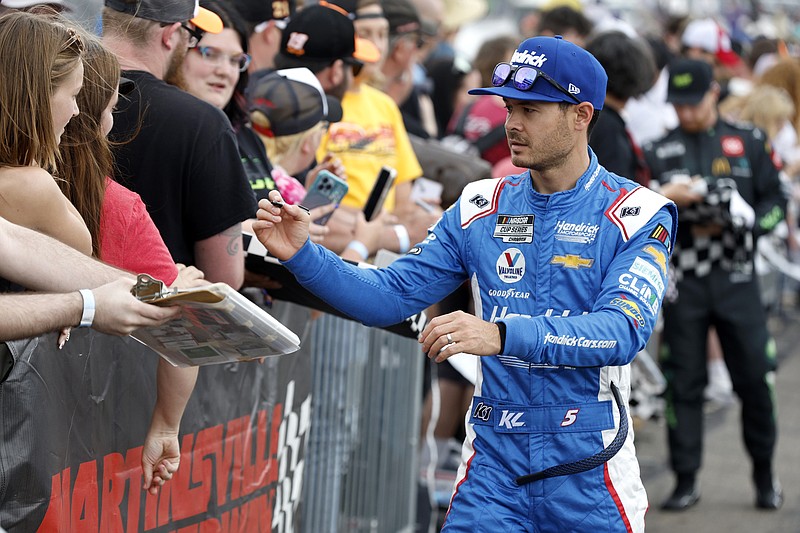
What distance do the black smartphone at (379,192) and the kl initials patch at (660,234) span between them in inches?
69.0

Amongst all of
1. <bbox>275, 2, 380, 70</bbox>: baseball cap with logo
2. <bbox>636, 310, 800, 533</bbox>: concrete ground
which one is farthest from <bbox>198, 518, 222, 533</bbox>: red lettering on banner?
<bbox>636, 310, 800, 533</bbox>: concrete ground

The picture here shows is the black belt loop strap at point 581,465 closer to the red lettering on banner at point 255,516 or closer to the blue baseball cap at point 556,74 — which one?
the blue baseball cap at point 556,74

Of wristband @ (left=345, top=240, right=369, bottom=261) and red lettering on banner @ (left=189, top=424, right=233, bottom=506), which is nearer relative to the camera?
red lettering on banner @ (left=189, top=424, right=233, bottom=506)

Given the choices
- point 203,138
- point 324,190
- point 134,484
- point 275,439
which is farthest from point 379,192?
point 134,484

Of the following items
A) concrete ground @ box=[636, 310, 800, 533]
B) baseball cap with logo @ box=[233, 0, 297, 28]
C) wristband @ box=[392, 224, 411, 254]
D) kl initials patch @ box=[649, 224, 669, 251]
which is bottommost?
concrete ground @ box=[636, 310, 800, 533]

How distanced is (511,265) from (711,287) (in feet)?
12.8

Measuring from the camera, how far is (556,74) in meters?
3.79

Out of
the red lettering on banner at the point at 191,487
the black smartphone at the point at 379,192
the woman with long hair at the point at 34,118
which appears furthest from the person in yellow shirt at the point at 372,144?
the woman with long hair at the point at 34,118

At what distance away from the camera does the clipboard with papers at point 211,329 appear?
3.04m

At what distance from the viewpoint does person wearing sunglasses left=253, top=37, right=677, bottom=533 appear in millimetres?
3727

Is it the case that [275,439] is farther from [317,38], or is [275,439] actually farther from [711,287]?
[711,287]

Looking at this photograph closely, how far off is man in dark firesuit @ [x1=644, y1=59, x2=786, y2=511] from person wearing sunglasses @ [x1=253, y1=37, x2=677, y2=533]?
363cm

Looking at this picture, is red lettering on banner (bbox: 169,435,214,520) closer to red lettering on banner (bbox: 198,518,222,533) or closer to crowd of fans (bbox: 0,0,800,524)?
red lettering on banner (bbox: 198,518,222,533)

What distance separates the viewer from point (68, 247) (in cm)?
316
